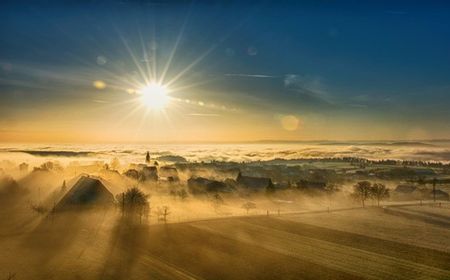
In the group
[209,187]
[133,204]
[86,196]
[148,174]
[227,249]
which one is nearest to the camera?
[227,249]

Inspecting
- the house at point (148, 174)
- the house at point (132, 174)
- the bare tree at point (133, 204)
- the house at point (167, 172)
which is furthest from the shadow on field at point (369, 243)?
the house at point (167, 172)

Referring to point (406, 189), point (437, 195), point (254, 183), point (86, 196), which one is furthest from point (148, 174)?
point (437, 195)

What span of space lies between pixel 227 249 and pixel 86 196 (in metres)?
36.1

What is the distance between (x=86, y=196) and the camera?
7538 cm

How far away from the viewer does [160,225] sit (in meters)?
65.6

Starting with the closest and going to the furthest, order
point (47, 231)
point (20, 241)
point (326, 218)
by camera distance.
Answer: point (20, 241) → point (47, 231) → point (326, 218)

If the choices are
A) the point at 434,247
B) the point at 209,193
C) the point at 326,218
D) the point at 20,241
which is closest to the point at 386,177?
the point at 209,193

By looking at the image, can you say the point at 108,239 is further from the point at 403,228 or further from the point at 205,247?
the point at 403,228

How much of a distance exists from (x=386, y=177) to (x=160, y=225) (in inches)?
4904

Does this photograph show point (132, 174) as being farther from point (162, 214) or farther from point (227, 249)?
point (227, 249)

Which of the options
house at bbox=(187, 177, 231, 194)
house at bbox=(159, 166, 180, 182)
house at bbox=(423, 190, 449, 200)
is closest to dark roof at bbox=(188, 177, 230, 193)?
house at bbox=(187, 177, 231, 194)

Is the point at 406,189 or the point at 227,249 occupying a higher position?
the point at 406,189

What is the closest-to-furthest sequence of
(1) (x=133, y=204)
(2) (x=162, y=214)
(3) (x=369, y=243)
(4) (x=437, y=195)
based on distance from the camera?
(3) (x=369, y=243)
(1) (x=133, y=204)
(2) (x=162, y=214)
(4) (x=437, y=195)

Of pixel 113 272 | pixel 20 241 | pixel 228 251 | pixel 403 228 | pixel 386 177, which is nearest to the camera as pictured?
pixel 113 272
